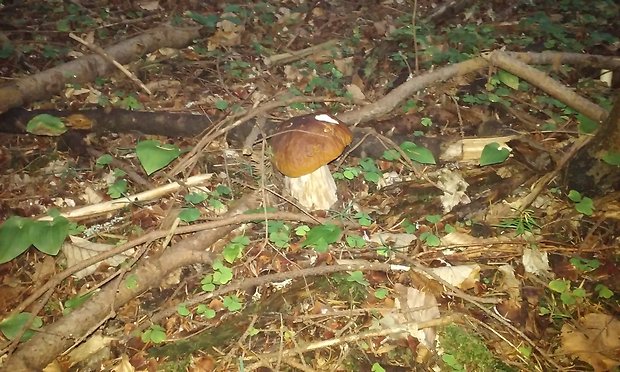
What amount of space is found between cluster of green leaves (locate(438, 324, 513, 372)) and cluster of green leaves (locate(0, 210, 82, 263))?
2398 millimetres

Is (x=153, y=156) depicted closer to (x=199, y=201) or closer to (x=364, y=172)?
(x=199, y=201)

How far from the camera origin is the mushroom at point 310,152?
2760 millimetres

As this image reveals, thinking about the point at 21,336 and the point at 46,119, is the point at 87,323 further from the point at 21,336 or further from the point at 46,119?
the point at 46,119

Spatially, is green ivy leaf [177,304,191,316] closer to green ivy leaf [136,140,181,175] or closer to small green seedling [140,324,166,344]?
small green seedling [140,324,166,344]

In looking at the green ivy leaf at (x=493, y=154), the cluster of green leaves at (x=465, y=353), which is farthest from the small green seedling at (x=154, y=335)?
the green ivy leaf at (x=493, y=154)

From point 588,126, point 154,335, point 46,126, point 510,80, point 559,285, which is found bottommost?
point 154,335

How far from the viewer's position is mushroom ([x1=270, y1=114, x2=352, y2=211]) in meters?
2.76

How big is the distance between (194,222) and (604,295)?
2.60m

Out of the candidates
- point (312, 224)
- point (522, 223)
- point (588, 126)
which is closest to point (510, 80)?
point (588, 126)

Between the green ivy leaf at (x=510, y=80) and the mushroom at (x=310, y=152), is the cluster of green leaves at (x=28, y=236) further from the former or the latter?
the green ivy leaf at (x=510, y=80)

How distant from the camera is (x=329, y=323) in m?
2.40

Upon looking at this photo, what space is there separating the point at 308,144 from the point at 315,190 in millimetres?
466

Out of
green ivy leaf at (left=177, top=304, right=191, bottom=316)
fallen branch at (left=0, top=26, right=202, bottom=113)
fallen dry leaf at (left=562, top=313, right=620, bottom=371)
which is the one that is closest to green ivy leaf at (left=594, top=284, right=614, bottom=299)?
fallen dry leaf at (left=562, top=313, right=620, bottom=371)

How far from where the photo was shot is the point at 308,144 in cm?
275
